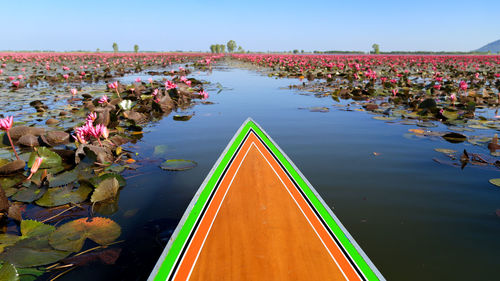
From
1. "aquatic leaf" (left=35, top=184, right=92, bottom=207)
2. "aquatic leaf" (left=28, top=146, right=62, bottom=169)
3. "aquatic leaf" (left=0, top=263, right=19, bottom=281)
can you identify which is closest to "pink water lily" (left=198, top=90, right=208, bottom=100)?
"aquatic leaf" (left=28, top=146, right=62, bottom=169)

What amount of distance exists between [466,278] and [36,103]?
6.80 meters

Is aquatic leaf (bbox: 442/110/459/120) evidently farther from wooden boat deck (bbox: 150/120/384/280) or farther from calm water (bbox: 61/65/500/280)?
wooden boat deck (bbox: 150/120/384/280)

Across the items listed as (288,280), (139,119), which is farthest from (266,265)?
(139,119)

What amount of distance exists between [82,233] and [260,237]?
1194 mm

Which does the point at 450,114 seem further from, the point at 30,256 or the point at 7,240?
the point at 7,240

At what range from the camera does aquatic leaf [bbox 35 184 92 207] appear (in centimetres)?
218

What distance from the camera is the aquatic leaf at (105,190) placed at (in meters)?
2.21

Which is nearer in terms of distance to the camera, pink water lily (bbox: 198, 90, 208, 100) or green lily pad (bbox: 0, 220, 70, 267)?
green lily pad (bbox: 0, 220, 70, 267)

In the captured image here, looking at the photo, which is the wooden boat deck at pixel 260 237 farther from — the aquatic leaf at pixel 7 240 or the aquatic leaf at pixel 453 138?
the aquatic leaf at pixel 453 138

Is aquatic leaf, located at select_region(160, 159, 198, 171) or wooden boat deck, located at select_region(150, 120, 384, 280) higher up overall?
wooden boat deck, located at select_region(150, 120, 384, 280)

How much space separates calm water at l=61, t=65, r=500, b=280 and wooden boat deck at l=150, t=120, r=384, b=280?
292 millimetres

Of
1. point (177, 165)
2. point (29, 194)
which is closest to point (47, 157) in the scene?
point (29, 194)

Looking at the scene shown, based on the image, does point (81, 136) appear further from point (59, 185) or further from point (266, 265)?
point (266, 265)

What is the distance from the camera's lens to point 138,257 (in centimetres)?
168
